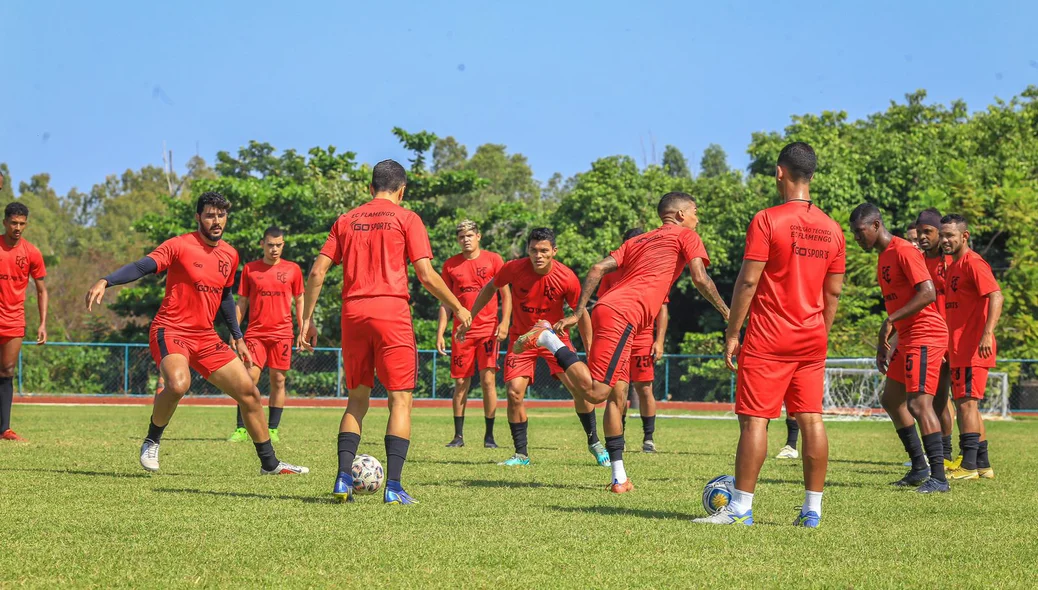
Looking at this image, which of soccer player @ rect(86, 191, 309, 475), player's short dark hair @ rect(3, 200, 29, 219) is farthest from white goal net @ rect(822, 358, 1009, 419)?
soccer player @ rect(86, 191, 309, 475)

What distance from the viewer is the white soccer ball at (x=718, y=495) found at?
6754mm

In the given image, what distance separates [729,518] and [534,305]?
4454 millimetres

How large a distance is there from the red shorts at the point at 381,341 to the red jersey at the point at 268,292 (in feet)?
20.3

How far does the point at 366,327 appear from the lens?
7398mm

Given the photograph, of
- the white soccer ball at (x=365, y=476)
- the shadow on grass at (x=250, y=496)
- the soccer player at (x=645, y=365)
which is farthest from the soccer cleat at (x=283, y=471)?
the soccer player at (x=645, y=365)

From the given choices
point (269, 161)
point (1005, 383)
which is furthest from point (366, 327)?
point (269, 161)

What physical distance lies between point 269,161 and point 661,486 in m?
56.5

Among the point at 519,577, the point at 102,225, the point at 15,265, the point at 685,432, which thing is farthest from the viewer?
the point at 102,225

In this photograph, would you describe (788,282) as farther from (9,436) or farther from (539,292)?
(9,436)

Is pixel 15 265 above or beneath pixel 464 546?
above

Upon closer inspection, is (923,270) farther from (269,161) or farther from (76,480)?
(269,161)

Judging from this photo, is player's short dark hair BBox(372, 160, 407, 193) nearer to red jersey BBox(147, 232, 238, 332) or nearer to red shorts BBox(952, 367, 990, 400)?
red jersey BBox(147, 232, 238, 332)

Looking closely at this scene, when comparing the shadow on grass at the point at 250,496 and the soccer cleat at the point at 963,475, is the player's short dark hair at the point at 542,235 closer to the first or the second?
the shadow on grass at the point at 250,496

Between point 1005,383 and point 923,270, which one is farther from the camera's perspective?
point 1005,383
